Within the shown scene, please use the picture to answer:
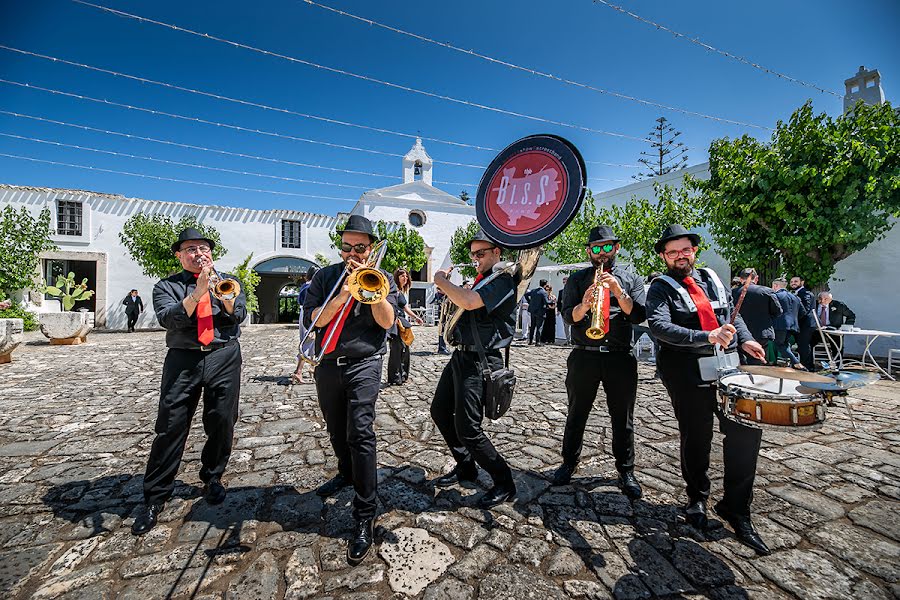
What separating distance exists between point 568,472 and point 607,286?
64.7 inches

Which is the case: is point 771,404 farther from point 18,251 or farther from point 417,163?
point 417,163

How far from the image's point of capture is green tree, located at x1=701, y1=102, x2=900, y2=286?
9188 mm

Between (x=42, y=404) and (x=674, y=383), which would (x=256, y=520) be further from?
(x=42, y=404)

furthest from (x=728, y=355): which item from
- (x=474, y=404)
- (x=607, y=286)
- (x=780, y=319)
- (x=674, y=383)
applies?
(x=780, y=319)

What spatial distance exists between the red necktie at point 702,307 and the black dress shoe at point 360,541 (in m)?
2.54

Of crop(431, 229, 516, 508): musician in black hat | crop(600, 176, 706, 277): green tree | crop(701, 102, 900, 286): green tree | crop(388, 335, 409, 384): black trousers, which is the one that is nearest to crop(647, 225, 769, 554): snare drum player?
crop(431, 229, 516, 508): musician in black hat

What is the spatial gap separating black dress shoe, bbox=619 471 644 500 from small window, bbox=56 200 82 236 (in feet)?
104

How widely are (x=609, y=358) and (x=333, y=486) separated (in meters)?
2.39

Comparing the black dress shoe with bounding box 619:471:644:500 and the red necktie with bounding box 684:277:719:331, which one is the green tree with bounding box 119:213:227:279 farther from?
the red necktie with bounding box 684:277:719:331

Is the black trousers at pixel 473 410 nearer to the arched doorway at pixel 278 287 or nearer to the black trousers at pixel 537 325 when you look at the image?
the black trousers at pixel 537 325

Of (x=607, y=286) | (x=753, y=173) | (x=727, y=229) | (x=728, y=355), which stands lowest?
(x=728, y=355)

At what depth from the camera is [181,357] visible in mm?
2982

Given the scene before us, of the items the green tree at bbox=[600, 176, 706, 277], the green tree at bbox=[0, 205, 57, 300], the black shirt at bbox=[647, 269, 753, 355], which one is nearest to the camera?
the black shirt at bbox=[647, 269, 753, 355]

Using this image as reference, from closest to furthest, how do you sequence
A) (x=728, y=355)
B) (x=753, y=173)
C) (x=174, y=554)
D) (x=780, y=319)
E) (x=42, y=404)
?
(x=174, y=554), (x=728, y=355), (x=42, y=404), (x=780, y=319), (x=753, y=173)
